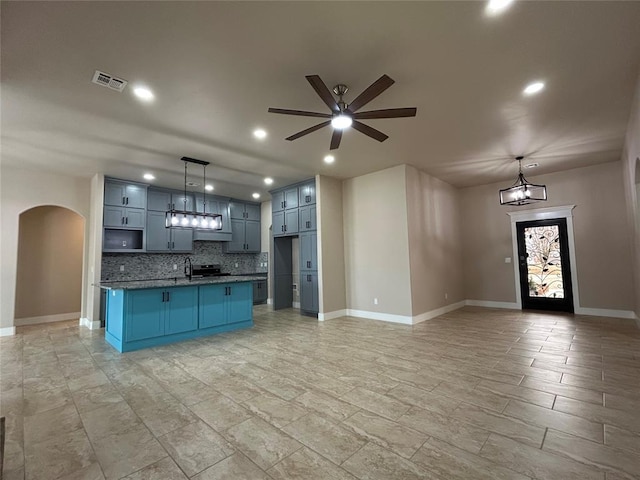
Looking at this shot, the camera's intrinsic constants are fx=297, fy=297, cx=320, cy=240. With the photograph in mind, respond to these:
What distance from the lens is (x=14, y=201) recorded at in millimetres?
5469

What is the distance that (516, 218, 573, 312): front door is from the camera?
644 cm

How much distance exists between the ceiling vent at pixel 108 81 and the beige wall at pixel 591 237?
7664mm

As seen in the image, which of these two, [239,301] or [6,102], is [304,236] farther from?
[6,102]

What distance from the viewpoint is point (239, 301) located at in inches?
220

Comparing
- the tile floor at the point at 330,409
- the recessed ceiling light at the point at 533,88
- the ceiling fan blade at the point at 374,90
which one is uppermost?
the recessed ceiling light at the point at 533,88

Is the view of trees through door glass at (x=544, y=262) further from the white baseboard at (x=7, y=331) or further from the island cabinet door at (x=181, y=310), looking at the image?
the white baseboard at (x=7, y=331)

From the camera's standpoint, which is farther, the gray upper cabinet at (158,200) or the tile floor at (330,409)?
the gray upper cabinet at (158,200)

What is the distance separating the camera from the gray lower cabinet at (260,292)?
830cm

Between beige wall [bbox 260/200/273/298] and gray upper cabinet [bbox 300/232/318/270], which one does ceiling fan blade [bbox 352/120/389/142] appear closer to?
gray upper cabinet [bbox 300/232/318/270]

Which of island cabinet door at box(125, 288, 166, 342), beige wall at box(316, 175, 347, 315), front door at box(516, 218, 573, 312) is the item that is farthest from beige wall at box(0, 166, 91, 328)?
front door at box(516, 218, 573, 312)

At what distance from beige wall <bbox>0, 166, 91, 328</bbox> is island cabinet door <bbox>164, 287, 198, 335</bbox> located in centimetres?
321

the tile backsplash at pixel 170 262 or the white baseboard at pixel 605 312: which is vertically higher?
the tile backsplash at pixel 170 262

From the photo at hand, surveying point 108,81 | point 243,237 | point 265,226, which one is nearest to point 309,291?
point 243,237

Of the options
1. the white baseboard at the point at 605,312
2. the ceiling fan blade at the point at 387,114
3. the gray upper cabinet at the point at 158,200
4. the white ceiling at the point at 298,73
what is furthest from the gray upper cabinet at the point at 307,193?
the white baseboard at the point at 605,312
